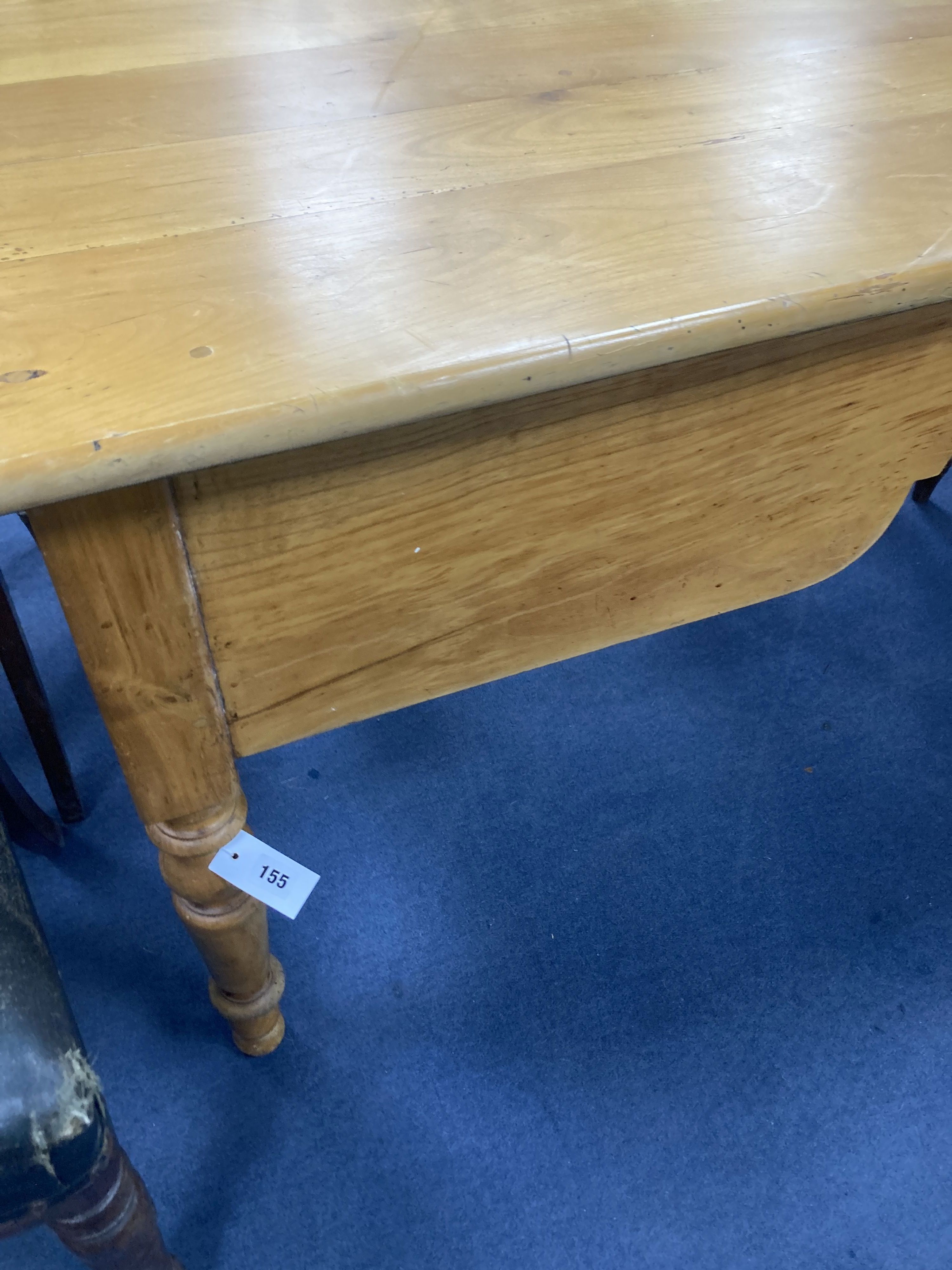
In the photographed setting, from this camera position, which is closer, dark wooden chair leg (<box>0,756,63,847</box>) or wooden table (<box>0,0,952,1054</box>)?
wooden table (<box>0,0,952,1054</box>)

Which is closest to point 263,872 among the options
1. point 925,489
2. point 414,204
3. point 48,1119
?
point 48,1119

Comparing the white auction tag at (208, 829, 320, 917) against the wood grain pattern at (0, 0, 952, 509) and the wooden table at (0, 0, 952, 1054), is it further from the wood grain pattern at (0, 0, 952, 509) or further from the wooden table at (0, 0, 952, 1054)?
the wood grain pattern at (0, 0, 952, 509)

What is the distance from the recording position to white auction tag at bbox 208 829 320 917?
1.80ft

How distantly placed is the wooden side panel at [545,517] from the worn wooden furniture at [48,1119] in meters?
0.16

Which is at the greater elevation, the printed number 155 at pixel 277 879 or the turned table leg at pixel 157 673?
the turned table leg at pixel 157 673

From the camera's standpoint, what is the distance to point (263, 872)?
55 cm

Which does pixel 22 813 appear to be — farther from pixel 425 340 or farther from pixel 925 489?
pixel 925 489

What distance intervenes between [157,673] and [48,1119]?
0.22 m

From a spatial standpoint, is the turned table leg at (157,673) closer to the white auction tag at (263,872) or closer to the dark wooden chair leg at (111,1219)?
the white auction tag at (263,872)

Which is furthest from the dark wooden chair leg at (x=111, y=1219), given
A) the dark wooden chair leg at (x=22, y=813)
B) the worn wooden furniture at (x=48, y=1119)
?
the dark wooden chair leg at (x=22, y=813)

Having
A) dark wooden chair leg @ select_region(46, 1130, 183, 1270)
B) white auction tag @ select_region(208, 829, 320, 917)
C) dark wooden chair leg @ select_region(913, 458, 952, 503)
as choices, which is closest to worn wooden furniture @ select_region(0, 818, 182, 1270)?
dark wooden chair leg @ select_region(46, 1130, 183, 1270)

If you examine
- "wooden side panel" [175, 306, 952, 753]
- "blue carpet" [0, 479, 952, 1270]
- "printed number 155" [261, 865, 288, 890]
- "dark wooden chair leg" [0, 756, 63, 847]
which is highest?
"wooden side panel" [175, 306, 952, 753]

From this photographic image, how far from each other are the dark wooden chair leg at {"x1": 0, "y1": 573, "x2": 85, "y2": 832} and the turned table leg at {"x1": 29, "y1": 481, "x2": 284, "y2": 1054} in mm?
330

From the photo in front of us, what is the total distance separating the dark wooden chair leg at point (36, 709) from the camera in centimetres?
82
